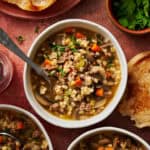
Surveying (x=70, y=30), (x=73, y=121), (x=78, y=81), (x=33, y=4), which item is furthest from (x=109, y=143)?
(x=33, y=4)

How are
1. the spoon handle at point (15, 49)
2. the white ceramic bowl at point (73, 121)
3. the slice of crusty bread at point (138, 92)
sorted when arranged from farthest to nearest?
the slice of crusty bread at point (138, 92)
the white ceramic bowl at point (73, 121)
the spoon handle at point (15, 49)

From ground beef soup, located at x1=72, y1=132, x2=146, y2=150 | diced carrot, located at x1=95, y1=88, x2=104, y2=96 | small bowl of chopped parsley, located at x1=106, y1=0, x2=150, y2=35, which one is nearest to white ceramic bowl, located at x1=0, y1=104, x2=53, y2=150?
ground beef soup, located at x1=72, y1=132, x2=146, y2=150

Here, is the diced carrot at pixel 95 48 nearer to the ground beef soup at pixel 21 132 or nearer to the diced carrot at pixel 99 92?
the diced carrot at pixel 99 92

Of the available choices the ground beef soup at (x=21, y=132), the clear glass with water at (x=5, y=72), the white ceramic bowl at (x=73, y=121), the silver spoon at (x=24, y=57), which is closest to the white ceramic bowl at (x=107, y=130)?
the white ceramic bowl at (x=73, y=121)

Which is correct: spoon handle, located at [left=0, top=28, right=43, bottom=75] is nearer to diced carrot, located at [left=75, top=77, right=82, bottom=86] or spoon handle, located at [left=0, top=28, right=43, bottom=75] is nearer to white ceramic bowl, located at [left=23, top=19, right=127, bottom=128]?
white ceramic bowl, located at [left=23, top=19, right=127, bottom=128]

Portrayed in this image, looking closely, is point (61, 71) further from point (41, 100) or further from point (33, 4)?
point (33, 4)

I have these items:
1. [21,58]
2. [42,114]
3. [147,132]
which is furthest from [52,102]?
[147,132]
